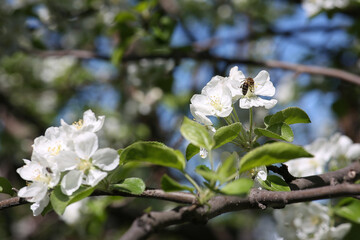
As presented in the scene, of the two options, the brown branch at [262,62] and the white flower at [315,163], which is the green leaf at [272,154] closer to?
the white flower at [315,163]

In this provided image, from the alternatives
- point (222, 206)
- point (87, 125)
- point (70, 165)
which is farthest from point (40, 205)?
point (222, 206)

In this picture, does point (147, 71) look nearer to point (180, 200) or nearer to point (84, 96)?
point (84, 96)

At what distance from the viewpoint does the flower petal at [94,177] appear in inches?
40.4

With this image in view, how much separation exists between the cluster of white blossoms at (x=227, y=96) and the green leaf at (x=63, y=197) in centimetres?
39

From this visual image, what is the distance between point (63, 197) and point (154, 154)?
0.28 metres

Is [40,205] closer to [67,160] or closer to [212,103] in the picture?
[67,160]

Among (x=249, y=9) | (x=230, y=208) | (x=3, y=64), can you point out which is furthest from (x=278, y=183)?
(x=3, y=64)

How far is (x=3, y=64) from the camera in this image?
4.74 metres

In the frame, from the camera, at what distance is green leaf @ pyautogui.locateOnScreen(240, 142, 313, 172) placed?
0.93m

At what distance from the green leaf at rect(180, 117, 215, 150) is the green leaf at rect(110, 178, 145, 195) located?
7.0 inches

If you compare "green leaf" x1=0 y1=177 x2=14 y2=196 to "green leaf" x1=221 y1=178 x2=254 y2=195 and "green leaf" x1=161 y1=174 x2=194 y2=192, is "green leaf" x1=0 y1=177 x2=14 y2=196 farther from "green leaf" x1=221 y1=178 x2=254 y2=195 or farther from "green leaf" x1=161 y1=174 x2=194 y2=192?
"green leaf" x1=221 y1=178 x2=254 y2=195

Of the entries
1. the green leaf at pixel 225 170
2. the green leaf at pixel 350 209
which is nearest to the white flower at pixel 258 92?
the green leaf at pixel 225 170

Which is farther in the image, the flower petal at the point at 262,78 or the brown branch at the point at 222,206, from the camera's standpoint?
the flower petal at the point at 262,78

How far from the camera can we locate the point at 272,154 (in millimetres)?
957
